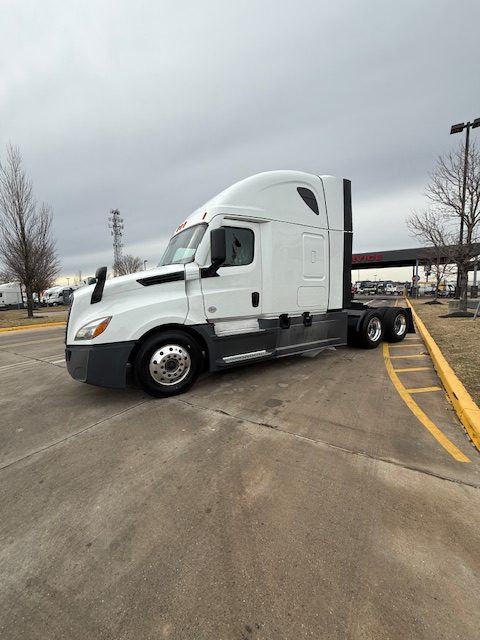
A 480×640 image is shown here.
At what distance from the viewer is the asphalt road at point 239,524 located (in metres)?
1.56

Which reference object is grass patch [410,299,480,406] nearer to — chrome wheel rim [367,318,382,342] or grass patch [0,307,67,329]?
chrome wheel rim [367,318,382,342]

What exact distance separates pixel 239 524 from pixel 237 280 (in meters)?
3.61

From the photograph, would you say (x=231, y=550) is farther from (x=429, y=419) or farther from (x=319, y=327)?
(x=319, y=327)

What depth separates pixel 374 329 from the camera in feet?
26.0

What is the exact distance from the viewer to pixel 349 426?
11.5ft

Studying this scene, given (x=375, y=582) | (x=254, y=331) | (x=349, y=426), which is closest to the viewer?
(x=375, y=582)

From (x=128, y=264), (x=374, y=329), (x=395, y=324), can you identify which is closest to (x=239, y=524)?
(x=374, y=329)

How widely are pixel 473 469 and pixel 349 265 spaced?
4760mm

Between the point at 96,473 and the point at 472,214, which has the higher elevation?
the point at 472,214

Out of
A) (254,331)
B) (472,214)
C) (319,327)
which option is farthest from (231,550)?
(472,214)

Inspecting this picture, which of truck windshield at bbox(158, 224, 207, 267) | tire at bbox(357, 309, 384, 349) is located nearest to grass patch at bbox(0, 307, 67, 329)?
truck windshield at bbox(158, 224, 207, 267)

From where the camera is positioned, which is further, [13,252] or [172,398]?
[13,252]

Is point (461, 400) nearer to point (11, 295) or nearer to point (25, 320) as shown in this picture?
point (25, 320)

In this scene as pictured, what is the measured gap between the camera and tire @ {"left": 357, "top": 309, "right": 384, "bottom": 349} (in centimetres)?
754
